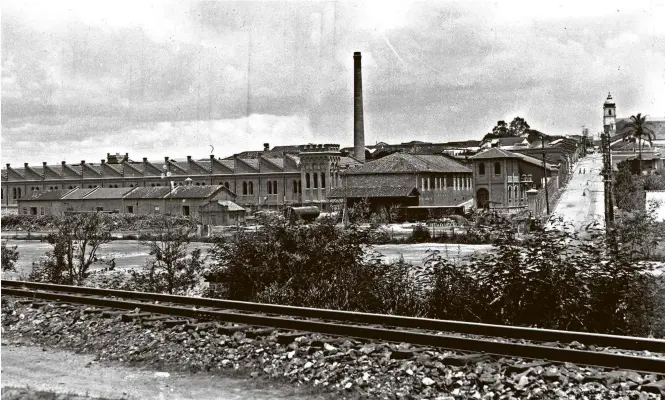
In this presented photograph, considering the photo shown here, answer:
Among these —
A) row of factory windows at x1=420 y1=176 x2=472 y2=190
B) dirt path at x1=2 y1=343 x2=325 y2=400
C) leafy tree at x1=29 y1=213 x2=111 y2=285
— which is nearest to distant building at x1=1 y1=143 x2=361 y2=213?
row of factory windows at x1=420 y1=176 x2=472 y2=190

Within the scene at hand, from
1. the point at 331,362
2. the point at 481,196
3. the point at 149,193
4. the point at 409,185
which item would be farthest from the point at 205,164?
the point at 331,362

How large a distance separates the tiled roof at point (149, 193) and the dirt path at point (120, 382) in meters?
54.9

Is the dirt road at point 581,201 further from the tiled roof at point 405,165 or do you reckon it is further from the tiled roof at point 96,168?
the tiled roof at point 96,168

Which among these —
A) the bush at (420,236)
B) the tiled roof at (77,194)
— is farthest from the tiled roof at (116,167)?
the bush at (420,236)

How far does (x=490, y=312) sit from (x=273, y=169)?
6318 centimetres

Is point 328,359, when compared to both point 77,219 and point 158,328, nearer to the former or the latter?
point 158,328

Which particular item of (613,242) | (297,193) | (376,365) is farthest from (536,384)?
(297,193)

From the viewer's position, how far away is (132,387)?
8461mm

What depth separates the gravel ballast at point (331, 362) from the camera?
290 inches

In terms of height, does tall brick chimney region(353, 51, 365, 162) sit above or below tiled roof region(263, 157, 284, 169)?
above

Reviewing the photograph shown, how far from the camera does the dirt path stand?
809cm

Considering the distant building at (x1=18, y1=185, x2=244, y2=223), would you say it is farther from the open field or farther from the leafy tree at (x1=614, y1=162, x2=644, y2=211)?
the leafy tree at (x1=614, y1=162, x2=644, y2=211)

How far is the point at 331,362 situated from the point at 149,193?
59740mm

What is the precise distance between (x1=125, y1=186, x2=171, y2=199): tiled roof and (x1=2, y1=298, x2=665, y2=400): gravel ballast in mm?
53548
